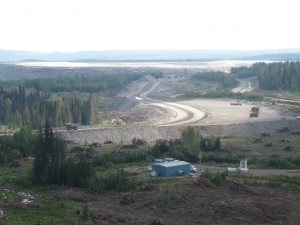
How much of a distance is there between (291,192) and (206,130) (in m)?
41.2

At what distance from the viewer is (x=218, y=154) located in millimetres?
57312

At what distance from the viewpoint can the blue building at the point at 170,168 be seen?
153 feet

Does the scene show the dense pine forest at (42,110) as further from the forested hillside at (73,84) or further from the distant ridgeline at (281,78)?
the distant ridgeline at (281,78)

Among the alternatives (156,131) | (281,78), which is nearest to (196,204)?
(156,131)

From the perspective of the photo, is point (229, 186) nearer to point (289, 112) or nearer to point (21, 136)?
point (21, 136)

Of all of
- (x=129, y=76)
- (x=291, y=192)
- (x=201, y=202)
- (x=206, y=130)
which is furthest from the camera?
(x=129, y=76)

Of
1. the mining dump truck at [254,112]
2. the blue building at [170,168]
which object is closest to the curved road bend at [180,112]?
the mining dump truck at [254,112]

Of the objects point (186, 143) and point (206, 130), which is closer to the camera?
point (186, 143)

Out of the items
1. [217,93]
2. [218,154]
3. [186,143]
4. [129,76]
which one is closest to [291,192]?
[218,154]

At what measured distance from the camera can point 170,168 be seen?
4691 centimetres

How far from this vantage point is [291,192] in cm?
3831

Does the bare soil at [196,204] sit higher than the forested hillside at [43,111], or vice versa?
the bare soil at [196,204]

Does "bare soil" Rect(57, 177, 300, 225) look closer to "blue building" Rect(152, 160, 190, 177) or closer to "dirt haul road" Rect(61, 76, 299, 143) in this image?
"blue building" Rect(152, 160, 190, 177)

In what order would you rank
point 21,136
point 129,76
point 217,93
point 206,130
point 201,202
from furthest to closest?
point 129,76
point 217,93
point 206,130
point 21,136
point 201,202
